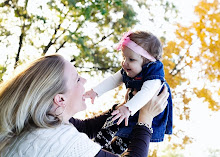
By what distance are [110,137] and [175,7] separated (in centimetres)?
A: 433

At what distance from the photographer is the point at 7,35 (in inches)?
226

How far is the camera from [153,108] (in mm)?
1772

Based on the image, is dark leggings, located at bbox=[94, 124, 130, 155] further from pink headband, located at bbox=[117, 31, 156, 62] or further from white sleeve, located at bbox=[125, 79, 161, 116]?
pink headband, located at bbox=[117, 31, 156, 62]

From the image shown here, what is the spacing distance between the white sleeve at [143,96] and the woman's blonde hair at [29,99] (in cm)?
45

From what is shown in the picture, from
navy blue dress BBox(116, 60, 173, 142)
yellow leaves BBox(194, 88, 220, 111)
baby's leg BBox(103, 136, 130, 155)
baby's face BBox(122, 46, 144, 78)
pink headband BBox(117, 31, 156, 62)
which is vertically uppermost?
pink headband BBox(117, 31, 156, 62)

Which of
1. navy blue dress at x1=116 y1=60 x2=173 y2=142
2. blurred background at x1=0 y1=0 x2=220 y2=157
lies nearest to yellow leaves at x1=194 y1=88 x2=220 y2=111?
blurred background at x1=0 y1=0 x2=220 y2=157

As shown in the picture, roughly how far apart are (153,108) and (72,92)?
528 millimetres

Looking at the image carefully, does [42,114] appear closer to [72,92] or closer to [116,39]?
[72,92]

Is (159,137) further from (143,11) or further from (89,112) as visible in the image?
(143,11)

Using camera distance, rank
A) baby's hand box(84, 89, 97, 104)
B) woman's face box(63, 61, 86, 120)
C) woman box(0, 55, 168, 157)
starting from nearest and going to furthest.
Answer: woman box(0, 55, 168, 157), woman's face box(63, 61, 86, 120), baby's hand box(84, 89, 97, 104)

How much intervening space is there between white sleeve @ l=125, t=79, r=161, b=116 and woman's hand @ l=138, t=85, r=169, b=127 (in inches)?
1.4

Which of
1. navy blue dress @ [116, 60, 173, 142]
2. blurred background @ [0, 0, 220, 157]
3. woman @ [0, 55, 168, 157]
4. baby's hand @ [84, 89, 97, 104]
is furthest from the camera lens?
blurred background @ [0, 0, 220, 157]

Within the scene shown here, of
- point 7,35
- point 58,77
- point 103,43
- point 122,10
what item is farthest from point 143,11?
point 58,77

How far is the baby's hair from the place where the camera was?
1973 mm
